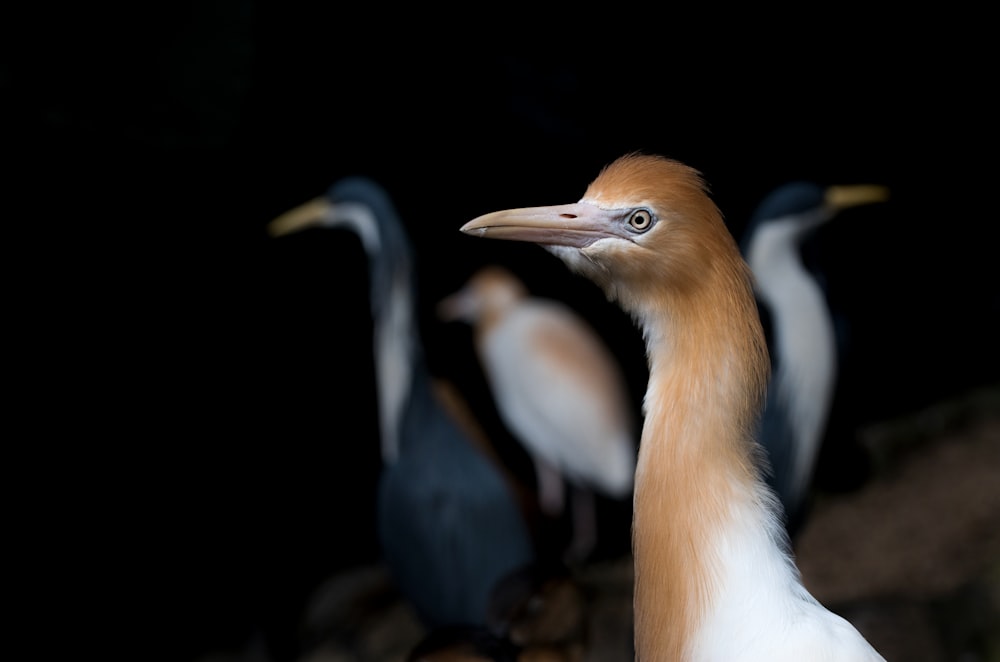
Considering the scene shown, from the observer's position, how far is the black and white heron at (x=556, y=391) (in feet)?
14.0

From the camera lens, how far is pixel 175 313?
3.95 meters

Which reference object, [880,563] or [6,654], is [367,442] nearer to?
[6,654]

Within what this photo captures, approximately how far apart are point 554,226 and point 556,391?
289 cm

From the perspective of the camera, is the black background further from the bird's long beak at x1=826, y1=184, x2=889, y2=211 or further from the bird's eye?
the bird's eye

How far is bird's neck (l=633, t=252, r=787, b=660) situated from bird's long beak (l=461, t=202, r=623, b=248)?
0.13m

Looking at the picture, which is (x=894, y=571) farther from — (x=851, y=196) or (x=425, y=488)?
(x=425, y=488)

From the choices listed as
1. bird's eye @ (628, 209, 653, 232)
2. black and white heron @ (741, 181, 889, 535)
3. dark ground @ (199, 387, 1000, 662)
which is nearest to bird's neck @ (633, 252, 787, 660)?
bird's eye @ (628, 209, 653, 232)

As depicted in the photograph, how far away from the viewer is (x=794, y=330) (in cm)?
356

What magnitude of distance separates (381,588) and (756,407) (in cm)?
330

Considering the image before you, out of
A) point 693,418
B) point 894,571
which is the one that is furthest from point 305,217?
point 894,571

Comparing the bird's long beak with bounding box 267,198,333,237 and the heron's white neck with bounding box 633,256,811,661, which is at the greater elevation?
the bird's long beak with bounding box 267,198,333,237

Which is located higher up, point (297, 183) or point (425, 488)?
point (297, 183)

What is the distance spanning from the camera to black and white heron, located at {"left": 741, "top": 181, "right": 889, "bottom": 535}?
140 inches

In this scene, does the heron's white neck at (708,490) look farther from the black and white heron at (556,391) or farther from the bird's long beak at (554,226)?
the black and white heron at (556,391)
